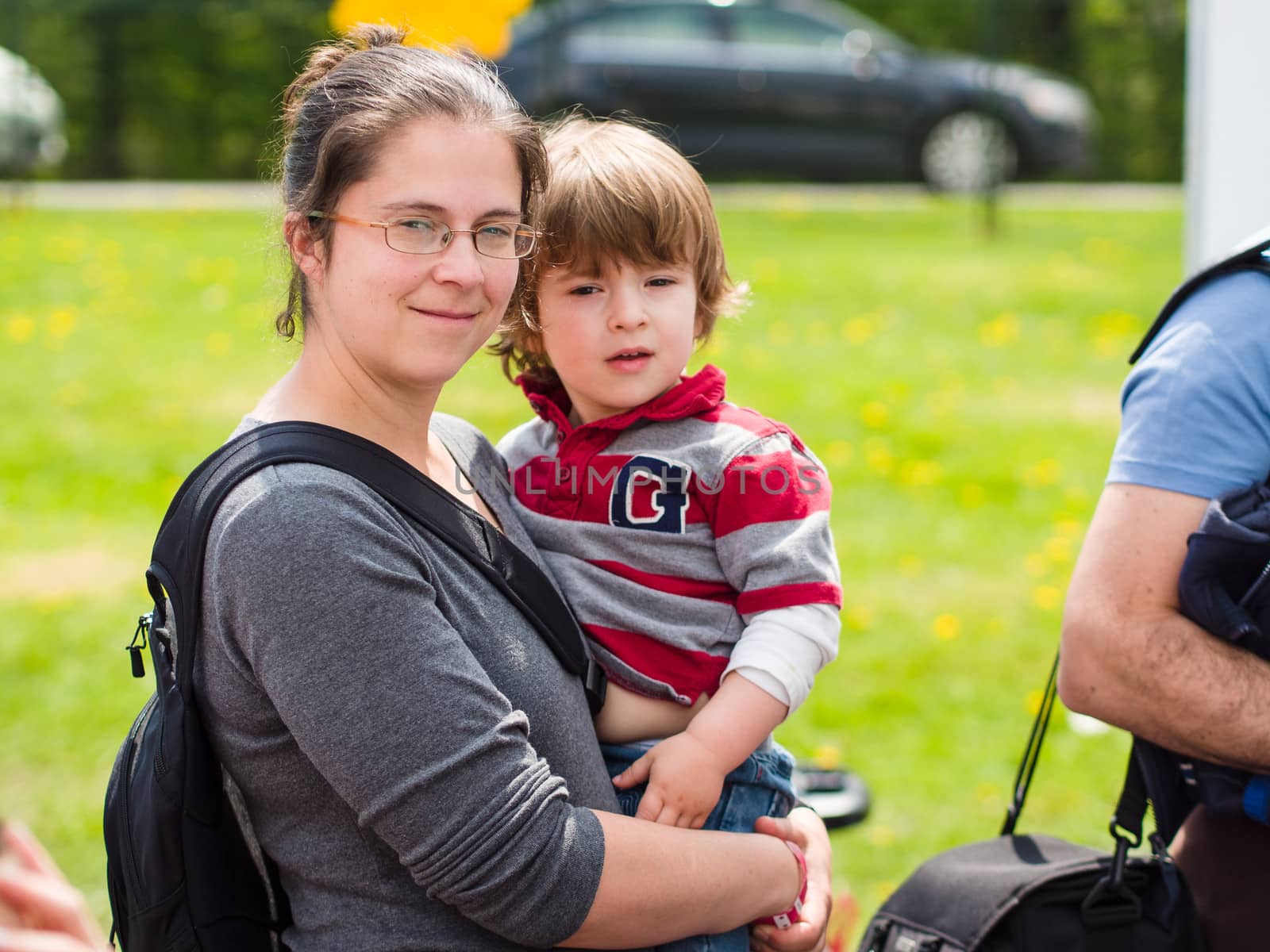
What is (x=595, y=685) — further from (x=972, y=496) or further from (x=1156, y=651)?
(x=972, y=496)

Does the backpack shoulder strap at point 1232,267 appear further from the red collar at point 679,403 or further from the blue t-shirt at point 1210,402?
the red collar at point 679,403

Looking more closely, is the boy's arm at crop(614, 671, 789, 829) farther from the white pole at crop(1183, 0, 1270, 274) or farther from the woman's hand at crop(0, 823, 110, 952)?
the white pole at crop(1183, 0, 1270, 274)

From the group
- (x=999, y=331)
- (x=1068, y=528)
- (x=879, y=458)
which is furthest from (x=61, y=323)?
(x=1068, y=528)

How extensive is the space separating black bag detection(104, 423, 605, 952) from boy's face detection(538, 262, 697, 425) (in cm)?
38

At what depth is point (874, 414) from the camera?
239 inches

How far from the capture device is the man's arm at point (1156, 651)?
6.10 feet

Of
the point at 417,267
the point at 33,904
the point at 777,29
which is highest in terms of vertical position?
the point at 777,29

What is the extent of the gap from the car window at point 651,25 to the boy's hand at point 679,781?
10137 millimetres

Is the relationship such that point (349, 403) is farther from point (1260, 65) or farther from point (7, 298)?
point (7, 298)

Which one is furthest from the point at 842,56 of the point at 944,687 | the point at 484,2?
the point at 944,687

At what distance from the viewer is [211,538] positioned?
144cm

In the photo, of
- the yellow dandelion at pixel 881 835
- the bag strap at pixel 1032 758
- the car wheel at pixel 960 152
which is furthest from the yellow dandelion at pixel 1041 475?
the car wheel at pixel 960 152

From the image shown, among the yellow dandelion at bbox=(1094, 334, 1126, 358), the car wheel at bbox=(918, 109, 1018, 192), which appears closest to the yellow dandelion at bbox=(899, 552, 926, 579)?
the yellow dandelion at bbox=(1094, 334, 1126, 358)

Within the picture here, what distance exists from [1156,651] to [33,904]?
57.3 inches
